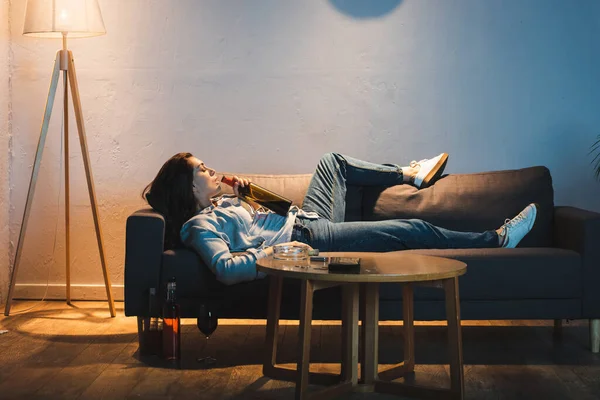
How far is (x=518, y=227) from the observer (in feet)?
12.1

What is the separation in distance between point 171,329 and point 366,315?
0.91 meters

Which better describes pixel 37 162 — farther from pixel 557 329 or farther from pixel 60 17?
pixel 557 329

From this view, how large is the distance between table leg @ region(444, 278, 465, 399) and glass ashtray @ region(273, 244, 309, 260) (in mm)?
545

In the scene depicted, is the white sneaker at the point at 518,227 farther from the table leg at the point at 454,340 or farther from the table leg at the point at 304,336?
the table leg at the point at 304,336

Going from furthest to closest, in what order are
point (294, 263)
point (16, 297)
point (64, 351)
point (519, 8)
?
point (16, 297) → point (519, 8) → point (64, 351) → point (294, 263)

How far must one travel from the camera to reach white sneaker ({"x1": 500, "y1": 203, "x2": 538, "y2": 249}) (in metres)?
3.64

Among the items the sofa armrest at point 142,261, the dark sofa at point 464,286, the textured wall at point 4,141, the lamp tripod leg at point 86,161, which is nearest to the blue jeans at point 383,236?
the dark sofa at point 464,286

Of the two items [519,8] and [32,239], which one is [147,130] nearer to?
[32,239]

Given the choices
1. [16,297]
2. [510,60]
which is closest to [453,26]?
[510,60]

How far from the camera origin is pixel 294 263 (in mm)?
2805

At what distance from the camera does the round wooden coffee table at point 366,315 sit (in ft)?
8.51

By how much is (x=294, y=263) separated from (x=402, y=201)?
1.31m

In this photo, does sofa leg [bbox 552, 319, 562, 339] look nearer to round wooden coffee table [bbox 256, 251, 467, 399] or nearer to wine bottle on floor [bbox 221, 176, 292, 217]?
round wooden coffee table [bbox 256, 251, 467, 399]

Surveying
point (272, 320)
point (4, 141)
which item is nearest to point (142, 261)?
point (272, 320)
